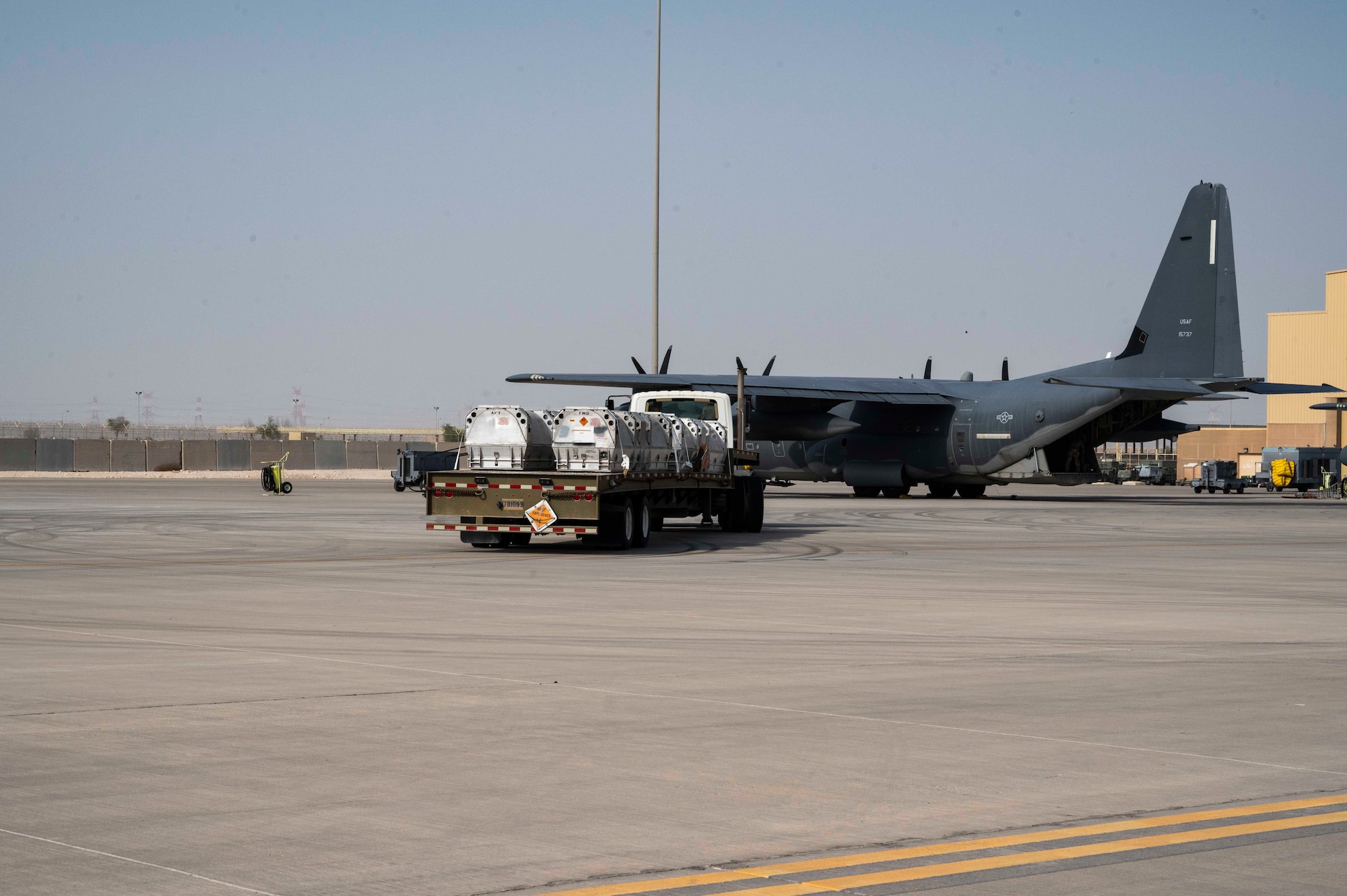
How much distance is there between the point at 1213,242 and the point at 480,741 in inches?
1669

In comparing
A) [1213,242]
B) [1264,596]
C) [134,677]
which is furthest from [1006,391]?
[134,677]

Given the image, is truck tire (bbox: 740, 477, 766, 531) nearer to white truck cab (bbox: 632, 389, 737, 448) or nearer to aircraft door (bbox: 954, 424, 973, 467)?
white truck cab (bbox: 632, 389, 737, 448)

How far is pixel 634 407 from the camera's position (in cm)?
3186

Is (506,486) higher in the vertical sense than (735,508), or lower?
higher

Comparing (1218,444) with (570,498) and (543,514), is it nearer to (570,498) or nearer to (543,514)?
(570,498)

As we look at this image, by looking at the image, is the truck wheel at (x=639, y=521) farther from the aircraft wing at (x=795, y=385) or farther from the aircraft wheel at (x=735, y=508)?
the aircraft wing at (x=795, y=385)

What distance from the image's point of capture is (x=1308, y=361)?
312 ft

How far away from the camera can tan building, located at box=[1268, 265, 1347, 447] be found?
9238 cm

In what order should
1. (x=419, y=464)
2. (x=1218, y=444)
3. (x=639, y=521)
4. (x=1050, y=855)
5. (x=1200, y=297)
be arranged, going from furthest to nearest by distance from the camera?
(x=1218, y=444) < (x=419, y=464) < (x=1200, y=297) < (x=639, y=521) < (x=1050, y=855)

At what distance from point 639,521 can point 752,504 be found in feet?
16.5

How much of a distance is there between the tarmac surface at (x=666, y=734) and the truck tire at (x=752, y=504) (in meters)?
10.1

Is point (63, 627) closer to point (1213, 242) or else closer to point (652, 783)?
point (652, 783)

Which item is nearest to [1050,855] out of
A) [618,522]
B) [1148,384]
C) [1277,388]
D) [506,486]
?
[506,486]

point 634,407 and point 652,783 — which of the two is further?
point 634,407
